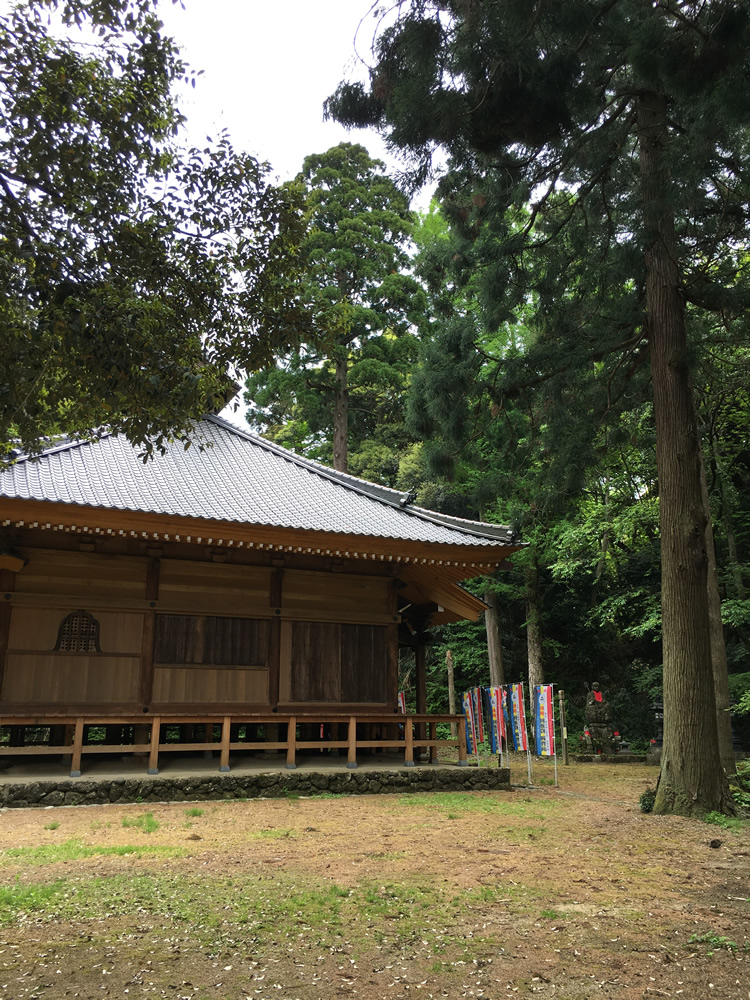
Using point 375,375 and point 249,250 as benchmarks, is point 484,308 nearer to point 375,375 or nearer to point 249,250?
point 249,250

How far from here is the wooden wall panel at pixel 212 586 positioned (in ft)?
35.9

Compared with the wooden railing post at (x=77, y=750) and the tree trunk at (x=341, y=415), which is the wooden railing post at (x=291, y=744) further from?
the tree trunk at (x=341, y=415)

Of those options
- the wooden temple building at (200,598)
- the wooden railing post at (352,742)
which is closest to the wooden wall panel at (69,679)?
the wooden temple building at (200,598)

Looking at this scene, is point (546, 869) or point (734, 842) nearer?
point (546, 869)

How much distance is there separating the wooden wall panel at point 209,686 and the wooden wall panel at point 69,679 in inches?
15.9

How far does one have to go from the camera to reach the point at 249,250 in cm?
526

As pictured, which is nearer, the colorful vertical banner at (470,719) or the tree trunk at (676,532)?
the tree trunk at (676,532)

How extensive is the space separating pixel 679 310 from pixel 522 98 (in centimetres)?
383

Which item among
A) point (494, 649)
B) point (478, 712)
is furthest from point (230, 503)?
point (494, 649)

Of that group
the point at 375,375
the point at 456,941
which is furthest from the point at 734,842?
the point at 375,375

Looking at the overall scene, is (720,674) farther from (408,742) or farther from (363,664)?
(363,664)

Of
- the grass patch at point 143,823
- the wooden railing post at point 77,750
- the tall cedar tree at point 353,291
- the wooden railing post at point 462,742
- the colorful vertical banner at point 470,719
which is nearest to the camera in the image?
the grass patch at point 143,823

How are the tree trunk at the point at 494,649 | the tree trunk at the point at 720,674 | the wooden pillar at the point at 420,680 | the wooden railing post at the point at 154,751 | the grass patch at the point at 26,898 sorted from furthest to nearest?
the tree trunk at the point at 494,649 → the wooden pillar at the point at 420,680 → the tree trunk at the point at 720,674 → the wooden railing post at the point at 154,751 → the grass patch at the point at 26,898

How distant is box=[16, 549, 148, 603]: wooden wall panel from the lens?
1024cm
